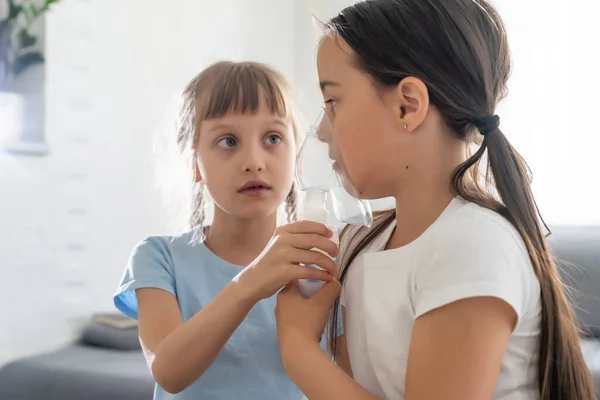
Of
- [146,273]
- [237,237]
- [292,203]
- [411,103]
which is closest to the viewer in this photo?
[411,103]

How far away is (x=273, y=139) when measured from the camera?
3.72 feet

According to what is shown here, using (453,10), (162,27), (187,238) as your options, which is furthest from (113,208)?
(453,10)

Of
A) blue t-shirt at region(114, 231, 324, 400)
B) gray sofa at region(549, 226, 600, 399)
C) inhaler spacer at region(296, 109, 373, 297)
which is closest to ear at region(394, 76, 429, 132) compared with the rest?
inhaler spacer at region(296, 109, 373, 297)

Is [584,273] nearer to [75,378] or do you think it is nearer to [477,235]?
[75,378]

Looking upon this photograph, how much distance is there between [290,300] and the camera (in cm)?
85

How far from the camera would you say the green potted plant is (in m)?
1.96

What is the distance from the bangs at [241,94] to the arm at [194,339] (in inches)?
13.7

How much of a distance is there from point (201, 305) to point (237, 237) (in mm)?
137

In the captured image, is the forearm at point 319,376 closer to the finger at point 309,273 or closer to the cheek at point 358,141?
the finger at point 309,273

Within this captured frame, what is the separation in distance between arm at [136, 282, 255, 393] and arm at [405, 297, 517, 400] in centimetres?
26

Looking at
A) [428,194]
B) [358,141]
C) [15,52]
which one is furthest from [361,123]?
[15,52]

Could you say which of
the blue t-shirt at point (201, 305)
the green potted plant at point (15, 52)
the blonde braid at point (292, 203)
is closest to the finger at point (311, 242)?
the blue t-shirt at point (201, 305)

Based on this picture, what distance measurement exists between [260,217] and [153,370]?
0.32 m

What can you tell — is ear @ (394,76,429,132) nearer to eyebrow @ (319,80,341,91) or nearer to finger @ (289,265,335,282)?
eyebrow @ (319,80,341,91)
